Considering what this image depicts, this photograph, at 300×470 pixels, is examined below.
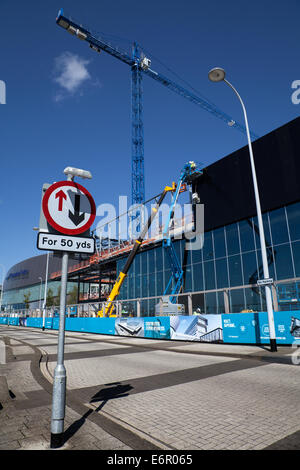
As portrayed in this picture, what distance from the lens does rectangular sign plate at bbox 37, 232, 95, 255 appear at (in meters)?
3.54

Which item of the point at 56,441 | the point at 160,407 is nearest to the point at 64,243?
the point at 56,441

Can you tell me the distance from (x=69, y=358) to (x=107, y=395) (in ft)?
18.1

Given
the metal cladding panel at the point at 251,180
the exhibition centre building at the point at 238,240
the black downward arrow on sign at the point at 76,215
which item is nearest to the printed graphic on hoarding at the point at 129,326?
the exhibition centre building at the point at 238,240

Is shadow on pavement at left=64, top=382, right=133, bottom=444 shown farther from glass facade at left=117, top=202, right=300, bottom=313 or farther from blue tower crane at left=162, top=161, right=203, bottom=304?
blue tower crane at left=162, top=161, right=203, bottom=304

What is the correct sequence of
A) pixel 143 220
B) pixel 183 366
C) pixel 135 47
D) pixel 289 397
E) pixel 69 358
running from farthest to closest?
pixel 135 47 < pixel 143 220 < pixel 69 358 < pixel 183 366 < pixel 289 397

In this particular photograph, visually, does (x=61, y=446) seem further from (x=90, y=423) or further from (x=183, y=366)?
(x=183, y=366)

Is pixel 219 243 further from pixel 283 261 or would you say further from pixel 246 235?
pixel 283 261

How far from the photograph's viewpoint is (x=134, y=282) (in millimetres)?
36469

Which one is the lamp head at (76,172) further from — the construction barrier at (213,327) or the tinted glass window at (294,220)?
the tinted glass window at (294,220)

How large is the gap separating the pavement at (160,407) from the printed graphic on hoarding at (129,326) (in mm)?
11605

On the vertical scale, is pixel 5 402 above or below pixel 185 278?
below

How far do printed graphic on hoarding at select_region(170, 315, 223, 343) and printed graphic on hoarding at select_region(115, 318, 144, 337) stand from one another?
333cm

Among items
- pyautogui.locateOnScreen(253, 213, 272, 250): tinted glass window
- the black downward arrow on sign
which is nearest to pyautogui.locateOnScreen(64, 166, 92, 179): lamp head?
the black downward arrow on sign

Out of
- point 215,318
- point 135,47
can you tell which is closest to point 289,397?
point 215,318
